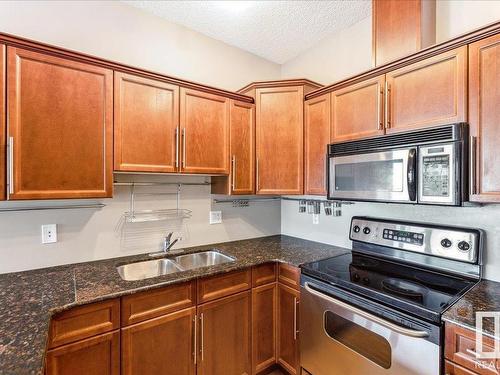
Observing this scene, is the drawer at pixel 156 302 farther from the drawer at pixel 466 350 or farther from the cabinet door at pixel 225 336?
the drawer at pixel 466 350

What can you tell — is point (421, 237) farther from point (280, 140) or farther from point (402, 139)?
point (280, 140)

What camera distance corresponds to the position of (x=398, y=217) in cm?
190

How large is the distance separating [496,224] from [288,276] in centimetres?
124

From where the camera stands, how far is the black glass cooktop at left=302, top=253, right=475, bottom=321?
4.15 feet

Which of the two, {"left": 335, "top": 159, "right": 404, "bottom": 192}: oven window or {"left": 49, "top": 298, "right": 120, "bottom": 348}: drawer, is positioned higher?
{"left": 335, "top": 159, "right": 404, "bottom": 192}: oven window

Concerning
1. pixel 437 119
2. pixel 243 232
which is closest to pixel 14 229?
pixel 243 232

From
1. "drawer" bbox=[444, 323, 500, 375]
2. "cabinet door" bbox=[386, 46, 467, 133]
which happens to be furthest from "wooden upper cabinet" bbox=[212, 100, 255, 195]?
→ "drawer" bbox=[444, 323, 500, 375]

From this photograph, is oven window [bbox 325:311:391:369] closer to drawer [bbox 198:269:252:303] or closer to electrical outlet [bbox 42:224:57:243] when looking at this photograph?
drawer [bbox 198:269:252:303]

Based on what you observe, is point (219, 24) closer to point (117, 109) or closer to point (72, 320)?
point (117, 109)

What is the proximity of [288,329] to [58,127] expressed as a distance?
6.32 ft

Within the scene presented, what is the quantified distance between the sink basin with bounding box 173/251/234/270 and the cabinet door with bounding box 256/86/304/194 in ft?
2.03

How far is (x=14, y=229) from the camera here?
1.61 m

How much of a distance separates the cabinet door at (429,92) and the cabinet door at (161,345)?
1694 millimetres

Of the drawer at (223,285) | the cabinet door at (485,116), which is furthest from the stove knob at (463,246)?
the drawer at (223,285)
